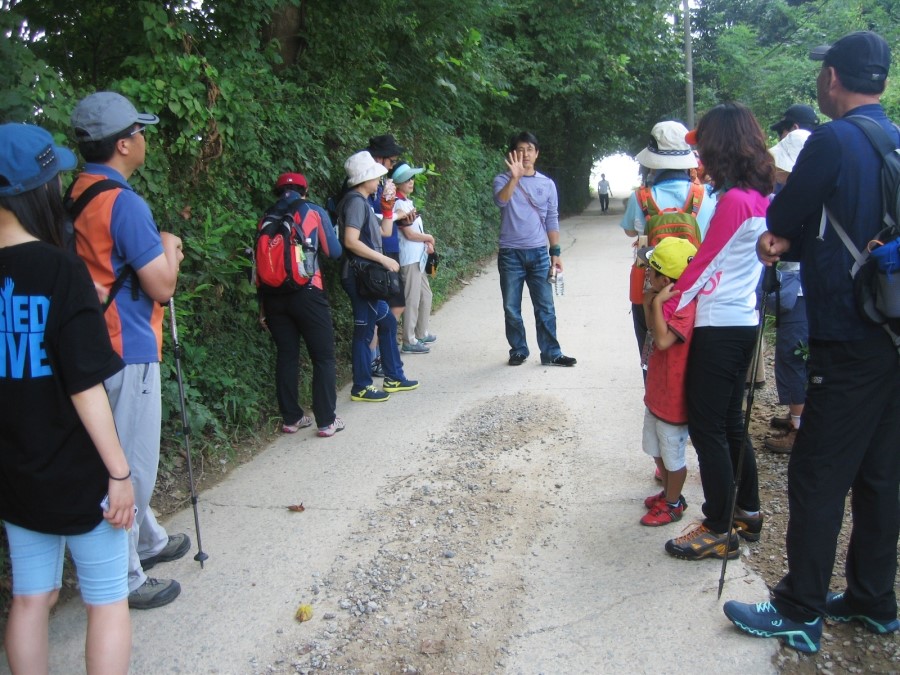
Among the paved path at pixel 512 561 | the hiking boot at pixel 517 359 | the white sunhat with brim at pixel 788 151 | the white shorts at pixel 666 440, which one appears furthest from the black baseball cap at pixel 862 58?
the hiking boot at pixel 517 359

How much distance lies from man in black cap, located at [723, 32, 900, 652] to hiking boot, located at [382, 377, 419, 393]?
161 inches

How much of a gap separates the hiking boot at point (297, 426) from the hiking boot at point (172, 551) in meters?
1.77

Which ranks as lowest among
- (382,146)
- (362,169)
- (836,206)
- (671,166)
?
(836,206)

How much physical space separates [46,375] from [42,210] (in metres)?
0.53

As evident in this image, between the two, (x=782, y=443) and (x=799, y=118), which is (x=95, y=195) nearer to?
(x=782, y=443)

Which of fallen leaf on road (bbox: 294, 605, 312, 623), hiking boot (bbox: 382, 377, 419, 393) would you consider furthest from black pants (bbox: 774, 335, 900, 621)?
hiking boot (bbox: 382, 377, 419, 393)

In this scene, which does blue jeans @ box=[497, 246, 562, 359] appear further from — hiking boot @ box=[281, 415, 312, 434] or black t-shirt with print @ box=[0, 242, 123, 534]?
black t-shirt with print @ box=[0, 242, 123, 534]

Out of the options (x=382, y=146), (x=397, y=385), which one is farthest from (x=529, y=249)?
(x=397, y=385)

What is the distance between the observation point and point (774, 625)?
117 inches

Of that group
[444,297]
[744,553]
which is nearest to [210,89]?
[744,553]

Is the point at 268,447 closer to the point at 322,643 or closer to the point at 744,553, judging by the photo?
the point at 322,643

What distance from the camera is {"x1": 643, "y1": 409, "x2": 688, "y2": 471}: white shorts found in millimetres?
3758

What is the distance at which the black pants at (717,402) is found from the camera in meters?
3.51

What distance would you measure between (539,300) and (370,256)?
73.6 inches
